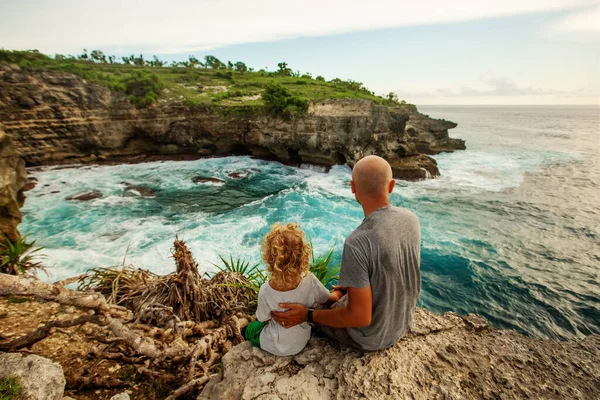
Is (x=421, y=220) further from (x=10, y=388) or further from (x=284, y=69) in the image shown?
(x=284, y=69)

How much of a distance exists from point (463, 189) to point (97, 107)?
29.6 m

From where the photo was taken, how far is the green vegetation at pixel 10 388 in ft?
7.16

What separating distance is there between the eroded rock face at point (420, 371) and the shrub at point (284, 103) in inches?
896

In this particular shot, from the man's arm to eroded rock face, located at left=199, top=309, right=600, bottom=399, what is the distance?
479 mm

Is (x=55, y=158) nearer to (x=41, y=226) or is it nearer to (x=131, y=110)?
(x=131, y=110)

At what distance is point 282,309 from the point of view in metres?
2.59

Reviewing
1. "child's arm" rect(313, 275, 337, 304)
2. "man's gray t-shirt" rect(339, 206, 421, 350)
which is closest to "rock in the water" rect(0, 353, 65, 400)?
"child's arm" rect(313, 275, 337, 304)

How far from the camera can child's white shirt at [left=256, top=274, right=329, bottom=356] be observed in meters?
2.57

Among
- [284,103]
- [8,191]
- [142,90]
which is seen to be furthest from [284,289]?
[142,90]

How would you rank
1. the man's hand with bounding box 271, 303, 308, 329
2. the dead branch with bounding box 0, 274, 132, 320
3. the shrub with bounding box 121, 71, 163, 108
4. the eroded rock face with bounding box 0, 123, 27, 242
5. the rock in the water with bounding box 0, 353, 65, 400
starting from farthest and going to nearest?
the shrub with bounding box 121, 71, 163, 108
the eroded rock face with bounding box 0, 123, 27, 242
the dead branch with bounding box 0, 274, 132, 320
the man's hand with bounding box 271, 303, 308, 329
the rock in the water with bounding box 0, 353, 65, 400

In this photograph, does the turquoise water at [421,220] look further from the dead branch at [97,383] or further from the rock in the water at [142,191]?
the dead branch at [97,383]

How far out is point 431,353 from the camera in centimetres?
275

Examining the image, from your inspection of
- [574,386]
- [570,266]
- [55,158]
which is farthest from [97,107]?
[570,266]

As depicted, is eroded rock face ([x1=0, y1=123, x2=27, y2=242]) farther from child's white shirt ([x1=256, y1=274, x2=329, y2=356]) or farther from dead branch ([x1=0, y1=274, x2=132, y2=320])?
child's white shirt ([x1=256, y1=274, x2=329, y2=356])
